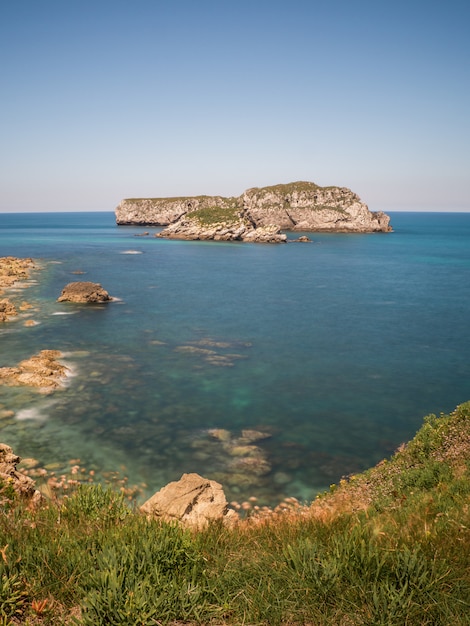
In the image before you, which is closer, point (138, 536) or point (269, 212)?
point (138, 536)

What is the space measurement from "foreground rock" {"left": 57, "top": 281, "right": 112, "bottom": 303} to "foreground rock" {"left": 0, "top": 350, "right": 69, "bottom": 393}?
20234 mm

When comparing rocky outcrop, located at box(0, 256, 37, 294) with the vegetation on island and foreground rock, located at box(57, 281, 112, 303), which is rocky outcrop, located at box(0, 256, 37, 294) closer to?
foreground rock, located at box(57, 281, 112, 303)

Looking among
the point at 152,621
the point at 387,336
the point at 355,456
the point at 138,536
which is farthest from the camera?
the point at 387,336

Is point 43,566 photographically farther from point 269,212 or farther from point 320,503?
point 269,212

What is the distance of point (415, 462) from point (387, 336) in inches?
1084

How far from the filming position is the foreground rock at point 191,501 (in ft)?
39.9

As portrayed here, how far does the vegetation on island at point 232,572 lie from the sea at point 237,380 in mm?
9770

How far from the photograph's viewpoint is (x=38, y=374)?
26016mm

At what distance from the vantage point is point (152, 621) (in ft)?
15.3

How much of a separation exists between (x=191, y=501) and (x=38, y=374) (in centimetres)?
1732

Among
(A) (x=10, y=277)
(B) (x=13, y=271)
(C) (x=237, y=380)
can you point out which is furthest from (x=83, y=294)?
(C) (x=237, y=380)

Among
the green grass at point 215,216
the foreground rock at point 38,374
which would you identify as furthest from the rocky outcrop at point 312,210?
the foreground rock at point 38,374

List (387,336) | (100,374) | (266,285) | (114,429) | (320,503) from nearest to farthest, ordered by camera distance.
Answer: (320,503) → (114,429) → (100,374) → (387,336) → (266,285)

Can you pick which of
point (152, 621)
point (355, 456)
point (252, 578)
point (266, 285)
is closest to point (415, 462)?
point (355, 456)
